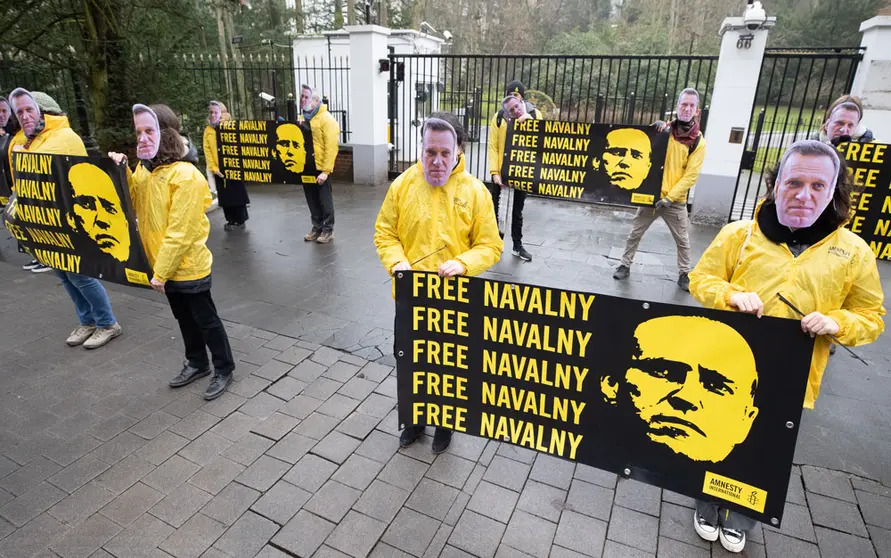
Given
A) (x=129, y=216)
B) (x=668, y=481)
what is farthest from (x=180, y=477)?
(x=668, y=481)

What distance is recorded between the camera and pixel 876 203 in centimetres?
A: 436

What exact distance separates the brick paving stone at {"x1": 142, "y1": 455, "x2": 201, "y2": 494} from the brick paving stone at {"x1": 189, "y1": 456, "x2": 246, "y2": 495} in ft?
0.18

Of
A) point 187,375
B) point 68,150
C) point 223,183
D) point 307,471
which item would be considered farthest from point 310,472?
point 223,183

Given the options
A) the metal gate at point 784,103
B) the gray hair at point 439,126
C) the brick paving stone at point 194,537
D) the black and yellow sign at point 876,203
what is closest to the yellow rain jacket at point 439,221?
the gray hair at point 439,126

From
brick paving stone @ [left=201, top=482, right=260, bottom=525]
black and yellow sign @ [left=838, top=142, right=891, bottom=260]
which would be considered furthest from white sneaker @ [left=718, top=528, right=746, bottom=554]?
black and yellow sign @ [left=838, top=142, right=891, bottom=260]

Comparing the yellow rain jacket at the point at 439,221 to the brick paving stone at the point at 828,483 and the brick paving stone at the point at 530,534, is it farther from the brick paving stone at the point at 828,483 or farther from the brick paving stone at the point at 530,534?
the brick paving stone at the point at 828,483

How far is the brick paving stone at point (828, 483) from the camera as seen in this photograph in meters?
2.90

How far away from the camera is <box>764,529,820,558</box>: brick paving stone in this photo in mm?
2521

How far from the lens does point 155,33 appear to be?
8961 mm

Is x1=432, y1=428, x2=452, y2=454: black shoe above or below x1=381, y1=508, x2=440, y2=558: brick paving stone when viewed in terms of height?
above

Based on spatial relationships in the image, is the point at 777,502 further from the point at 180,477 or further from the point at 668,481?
the point at 180,477

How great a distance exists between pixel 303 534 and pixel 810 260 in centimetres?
269

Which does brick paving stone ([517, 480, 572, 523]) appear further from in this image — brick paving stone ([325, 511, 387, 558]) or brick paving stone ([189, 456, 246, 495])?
brick paving stone ([189, 456, 246, 495])

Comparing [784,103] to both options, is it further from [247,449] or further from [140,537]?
[140,537]
